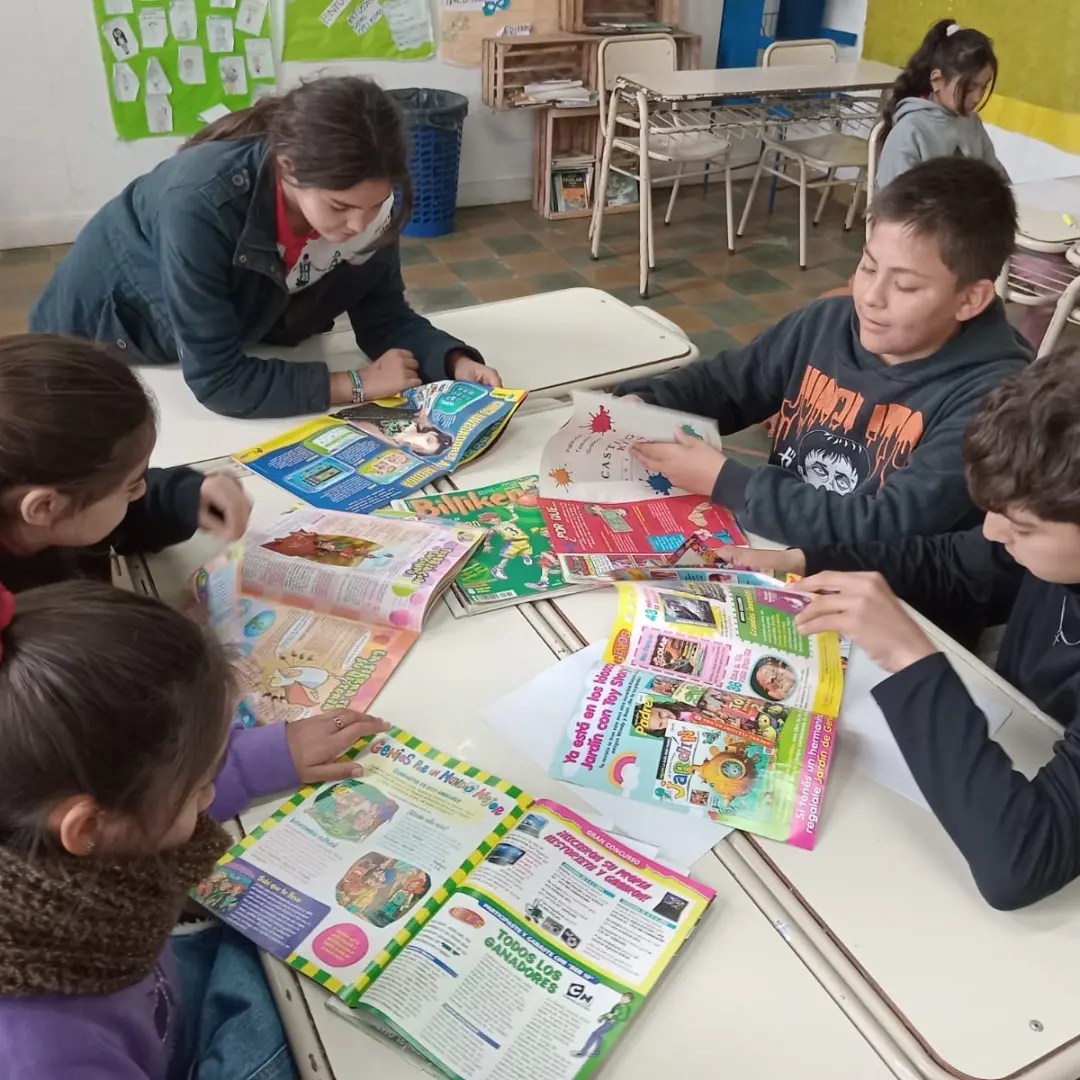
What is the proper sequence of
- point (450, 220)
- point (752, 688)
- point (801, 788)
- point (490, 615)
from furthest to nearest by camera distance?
point (450, 220)
point (490, 615)
point (752, 688)
point (801, 788)

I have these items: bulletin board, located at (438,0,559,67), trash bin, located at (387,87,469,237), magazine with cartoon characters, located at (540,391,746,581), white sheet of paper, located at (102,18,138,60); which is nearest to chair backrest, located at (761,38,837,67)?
bulletin board, located at (438,0,559,67)

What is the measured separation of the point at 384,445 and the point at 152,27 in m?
2.95

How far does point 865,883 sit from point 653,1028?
0.25 meters

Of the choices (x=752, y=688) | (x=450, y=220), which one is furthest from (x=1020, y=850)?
(x=450, y=220)

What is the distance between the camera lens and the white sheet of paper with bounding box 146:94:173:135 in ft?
12.4

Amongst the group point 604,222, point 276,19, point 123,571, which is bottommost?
point 604,222

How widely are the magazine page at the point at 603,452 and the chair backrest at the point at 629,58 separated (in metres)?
2.92

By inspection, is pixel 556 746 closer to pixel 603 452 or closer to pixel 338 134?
pixel 603 452

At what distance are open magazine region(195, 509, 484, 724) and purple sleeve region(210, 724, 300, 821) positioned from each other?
3.1 inches

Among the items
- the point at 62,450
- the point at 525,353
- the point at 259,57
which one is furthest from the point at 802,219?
the point at 62,450

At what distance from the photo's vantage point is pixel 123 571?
1295 millimetres

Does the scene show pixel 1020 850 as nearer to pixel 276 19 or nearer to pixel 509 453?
pixel 509 453

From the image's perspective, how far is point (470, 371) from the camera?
5.68ft

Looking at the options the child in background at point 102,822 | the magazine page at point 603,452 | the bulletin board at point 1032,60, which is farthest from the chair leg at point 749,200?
the child in background at point 102,822
